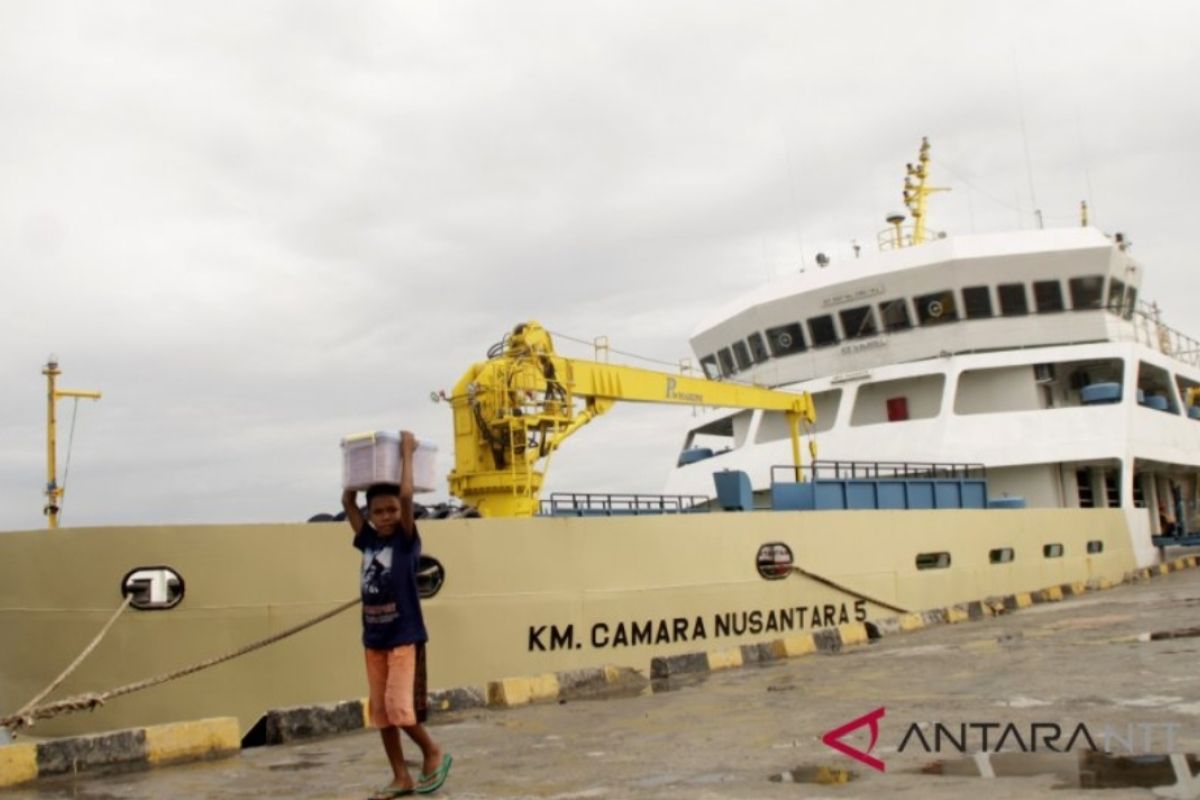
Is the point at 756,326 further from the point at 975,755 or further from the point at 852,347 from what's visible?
the point at 975,755

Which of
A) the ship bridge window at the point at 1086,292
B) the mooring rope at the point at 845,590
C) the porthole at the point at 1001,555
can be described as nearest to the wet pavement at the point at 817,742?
the mooring rope at the point at 845,590

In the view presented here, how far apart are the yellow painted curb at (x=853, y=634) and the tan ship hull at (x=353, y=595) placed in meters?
0.56

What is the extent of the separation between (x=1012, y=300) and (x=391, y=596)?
17.1 meters

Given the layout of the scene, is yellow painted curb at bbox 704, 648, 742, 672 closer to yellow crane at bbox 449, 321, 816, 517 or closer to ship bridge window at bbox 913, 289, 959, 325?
yellow crane at bbox 449, 321, 816, 517

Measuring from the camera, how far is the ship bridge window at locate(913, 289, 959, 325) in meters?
19.9

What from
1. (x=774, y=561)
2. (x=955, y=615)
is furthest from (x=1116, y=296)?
(x=774, y=561)

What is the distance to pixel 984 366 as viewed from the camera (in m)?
19.1

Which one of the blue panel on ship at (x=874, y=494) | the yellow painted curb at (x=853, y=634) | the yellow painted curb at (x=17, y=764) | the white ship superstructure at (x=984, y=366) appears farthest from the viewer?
the white ship superstructure at (x=984, y=366)

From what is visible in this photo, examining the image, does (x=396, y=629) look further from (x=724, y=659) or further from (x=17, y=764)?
(x=724, y=659)

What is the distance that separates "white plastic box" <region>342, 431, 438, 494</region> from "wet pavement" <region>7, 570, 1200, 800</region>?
158 cm

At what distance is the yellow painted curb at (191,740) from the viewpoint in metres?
6.70

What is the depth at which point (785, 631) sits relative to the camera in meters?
12.9

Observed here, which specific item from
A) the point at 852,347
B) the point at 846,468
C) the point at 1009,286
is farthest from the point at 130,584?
the point at 1009,286

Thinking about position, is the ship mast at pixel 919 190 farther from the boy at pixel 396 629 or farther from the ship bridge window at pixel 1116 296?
the boy at pixel 396 629
